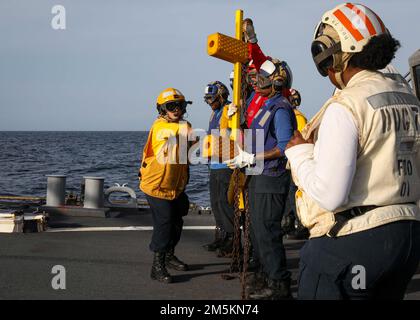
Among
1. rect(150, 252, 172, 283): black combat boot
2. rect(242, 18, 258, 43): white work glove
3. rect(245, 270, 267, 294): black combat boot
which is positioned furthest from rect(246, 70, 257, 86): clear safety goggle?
rect(150, 252, 172, 283): black combat boot

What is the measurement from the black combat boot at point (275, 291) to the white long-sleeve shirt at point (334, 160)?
322 centimetres

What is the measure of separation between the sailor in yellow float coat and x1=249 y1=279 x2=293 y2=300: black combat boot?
116 centimetres

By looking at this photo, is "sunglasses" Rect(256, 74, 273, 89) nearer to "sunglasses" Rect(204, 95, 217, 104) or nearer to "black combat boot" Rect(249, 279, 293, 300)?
"black combat boot" Rect(249, 279, 293, 300)

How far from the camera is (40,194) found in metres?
27.2

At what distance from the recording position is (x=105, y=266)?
6906 millimetres

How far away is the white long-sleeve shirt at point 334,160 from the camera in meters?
2.41

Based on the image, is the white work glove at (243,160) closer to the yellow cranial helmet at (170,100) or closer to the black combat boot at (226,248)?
the yellow cranial helmet at (170,100)

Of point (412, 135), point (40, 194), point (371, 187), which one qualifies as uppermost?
point (412, 135)

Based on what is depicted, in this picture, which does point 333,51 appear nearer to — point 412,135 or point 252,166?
point 412,135

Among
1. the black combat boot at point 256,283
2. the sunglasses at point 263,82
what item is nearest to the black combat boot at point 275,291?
the black combat boot at point 256,283

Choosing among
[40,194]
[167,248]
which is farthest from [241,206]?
[40,194]

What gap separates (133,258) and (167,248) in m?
1.13
